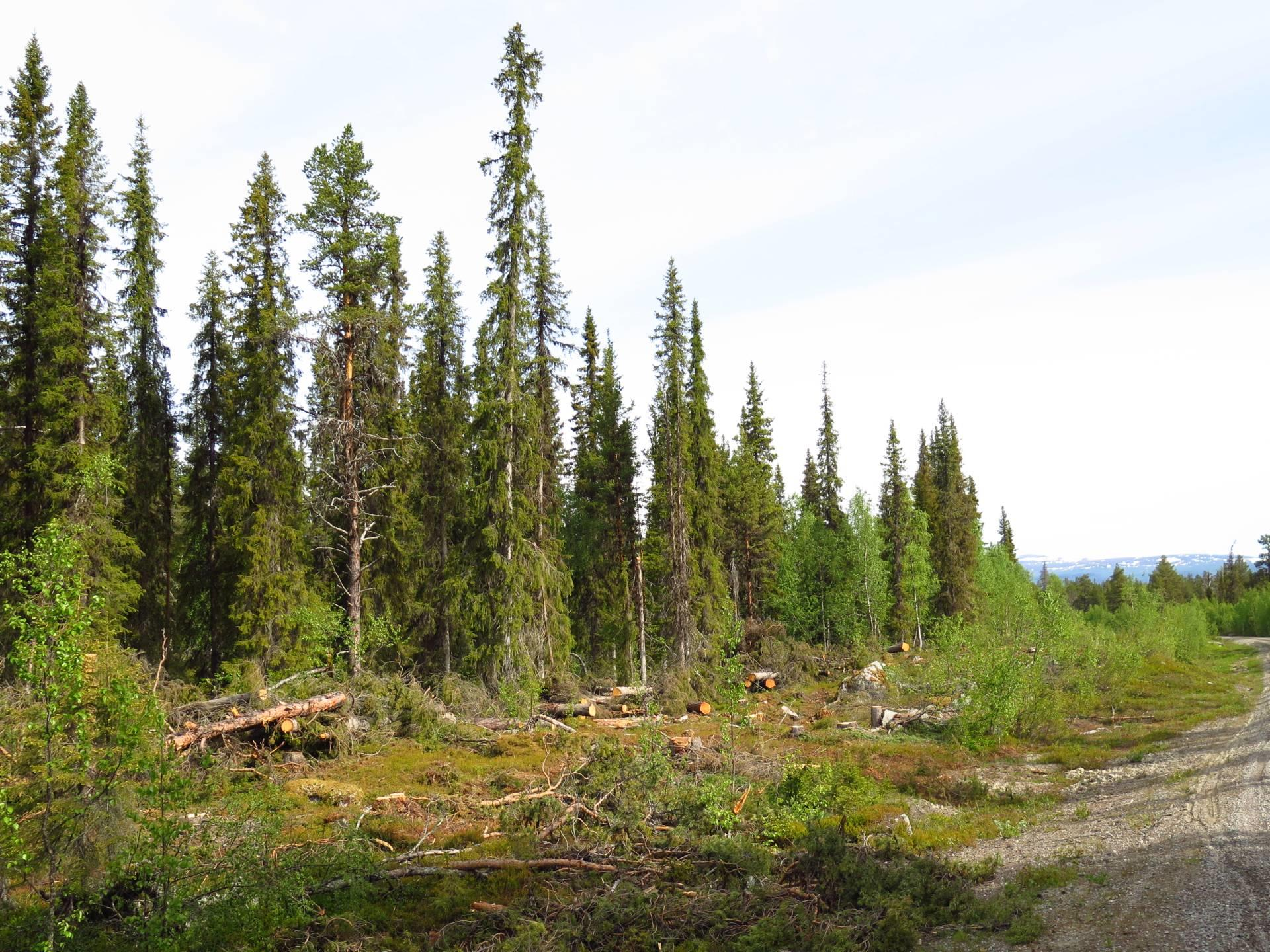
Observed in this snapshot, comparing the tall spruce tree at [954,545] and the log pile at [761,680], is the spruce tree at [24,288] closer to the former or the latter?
the log pile at [761,680]

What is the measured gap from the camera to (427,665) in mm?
29969

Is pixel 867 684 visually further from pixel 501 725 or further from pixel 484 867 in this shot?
pixel 484 867

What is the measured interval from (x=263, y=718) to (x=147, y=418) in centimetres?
1359

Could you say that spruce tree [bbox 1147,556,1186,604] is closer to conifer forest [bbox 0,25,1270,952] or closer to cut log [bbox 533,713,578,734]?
conifer forest [bbox 0,25,1270,952]

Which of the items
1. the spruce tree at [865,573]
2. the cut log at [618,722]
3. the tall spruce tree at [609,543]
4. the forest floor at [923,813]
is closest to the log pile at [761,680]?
the tall spruce tree at [609,543]

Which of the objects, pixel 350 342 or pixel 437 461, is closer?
pixel 350 342

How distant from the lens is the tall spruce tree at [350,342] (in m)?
20.1

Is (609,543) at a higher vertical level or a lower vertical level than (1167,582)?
higher

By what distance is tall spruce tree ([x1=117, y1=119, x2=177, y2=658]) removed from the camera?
2481 centimetres

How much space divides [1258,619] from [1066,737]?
65449 millimetres

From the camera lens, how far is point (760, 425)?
160 feet

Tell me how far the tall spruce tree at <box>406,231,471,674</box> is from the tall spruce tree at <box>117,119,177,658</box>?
797 centimetres

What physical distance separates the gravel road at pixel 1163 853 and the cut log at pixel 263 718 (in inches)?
557

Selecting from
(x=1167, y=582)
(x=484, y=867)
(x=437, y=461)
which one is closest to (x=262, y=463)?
(x=437, y=461)
